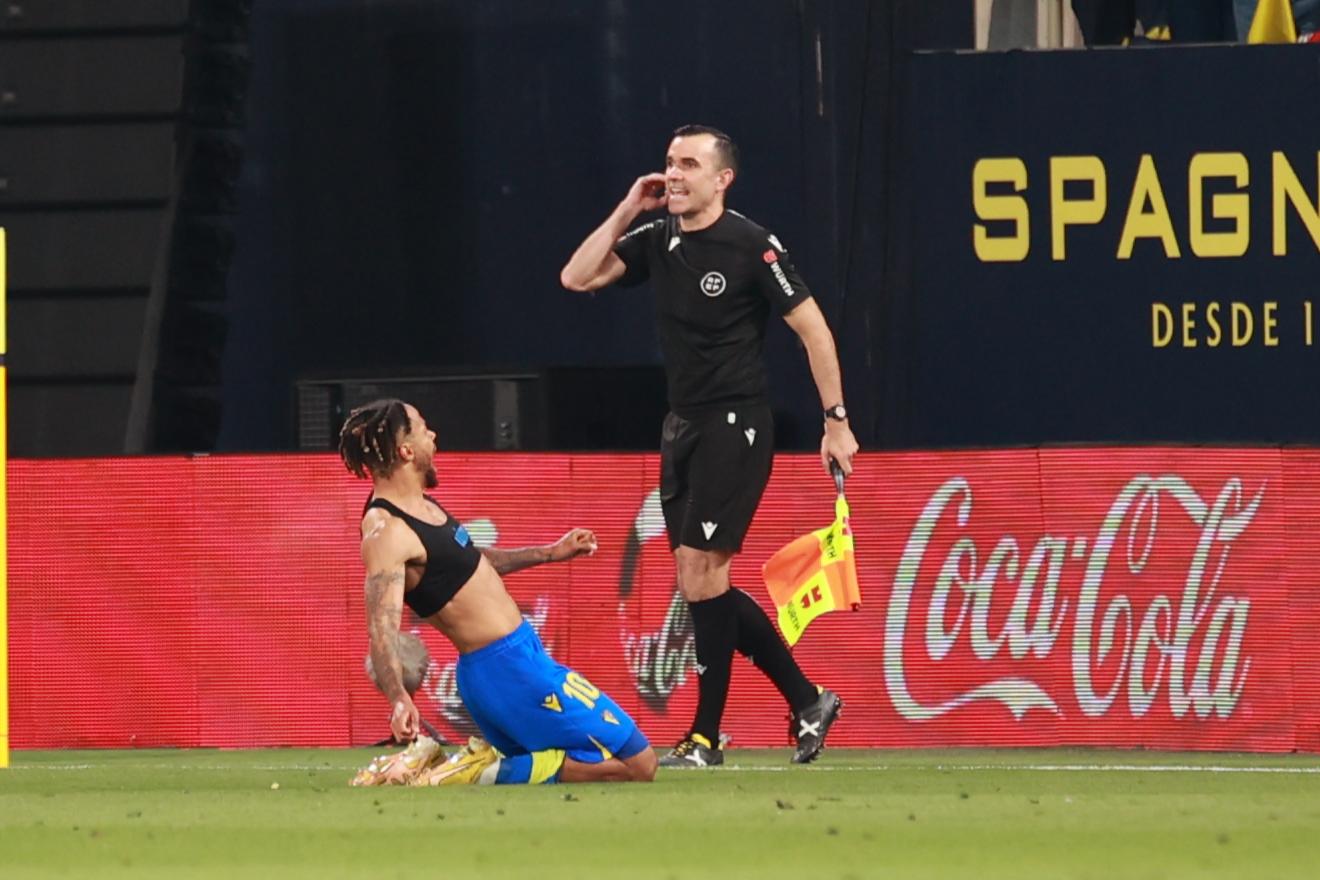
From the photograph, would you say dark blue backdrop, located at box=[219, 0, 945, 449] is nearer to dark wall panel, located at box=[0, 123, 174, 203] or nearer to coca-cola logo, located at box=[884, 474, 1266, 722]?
dark wall panel, located at box=[0, 123, 174, 203]

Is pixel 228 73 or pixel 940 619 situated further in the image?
pixel 228 73

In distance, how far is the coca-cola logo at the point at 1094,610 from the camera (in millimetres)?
11391

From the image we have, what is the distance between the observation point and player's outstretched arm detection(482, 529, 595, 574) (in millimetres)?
8281

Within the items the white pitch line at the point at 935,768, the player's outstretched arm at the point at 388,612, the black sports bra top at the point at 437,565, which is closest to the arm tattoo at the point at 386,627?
the player's outstretched arm at the point at 388,612

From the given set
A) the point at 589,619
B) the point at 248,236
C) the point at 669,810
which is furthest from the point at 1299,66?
the point at 669,810

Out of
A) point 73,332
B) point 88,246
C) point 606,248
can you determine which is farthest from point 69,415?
point 606,248

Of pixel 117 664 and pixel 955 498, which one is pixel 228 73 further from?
pixel 955 498

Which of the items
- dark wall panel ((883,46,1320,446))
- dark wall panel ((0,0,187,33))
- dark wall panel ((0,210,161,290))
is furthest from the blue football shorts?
dark wall panel ((0,0,187,33))

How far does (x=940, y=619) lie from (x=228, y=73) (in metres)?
5.03

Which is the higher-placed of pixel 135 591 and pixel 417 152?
pixel 417 152

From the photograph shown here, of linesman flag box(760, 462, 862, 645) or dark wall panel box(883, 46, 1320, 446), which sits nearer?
linesman flag box(760, 462, 862, 645)

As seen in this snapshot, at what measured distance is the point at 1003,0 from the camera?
592 inches

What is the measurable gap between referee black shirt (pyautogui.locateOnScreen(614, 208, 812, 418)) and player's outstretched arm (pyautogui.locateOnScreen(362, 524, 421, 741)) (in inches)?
59.9

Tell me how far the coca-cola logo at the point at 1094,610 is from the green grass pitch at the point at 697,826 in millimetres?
2245
